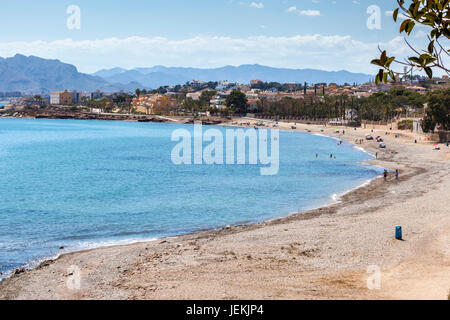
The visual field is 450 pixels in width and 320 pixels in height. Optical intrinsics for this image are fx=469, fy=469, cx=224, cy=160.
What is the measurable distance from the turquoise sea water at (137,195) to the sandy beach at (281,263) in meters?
3.19

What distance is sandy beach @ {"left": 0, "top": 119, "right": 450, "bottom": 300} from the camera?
15.1m

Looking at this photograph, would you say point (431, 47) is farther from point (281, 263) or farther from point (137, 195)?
point (137, 195)

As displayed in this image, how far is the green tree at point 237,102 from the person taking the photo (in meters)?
172

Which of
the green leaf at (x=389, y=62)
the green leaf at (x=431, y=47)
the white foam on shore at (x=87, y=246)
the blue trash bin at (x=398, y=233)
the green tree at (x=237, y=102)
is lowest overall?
the white foam on shore at (x=87, y=246)

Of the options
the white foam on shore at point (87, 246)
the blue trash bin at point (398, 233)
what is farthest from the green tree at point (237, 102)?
the blue trash bin at point (398, 233)

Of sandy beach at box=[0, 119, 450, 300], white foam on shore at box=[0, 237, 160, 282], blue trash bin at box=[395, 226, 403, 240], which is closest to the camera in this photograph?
sandy beach at box=[0, 119, 450, 300]

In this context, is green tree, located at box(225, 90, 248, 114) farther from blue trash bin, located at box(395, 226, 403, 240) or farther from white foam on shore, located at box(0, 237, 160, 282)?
blue trash bin, located at box(395, 226, 403, 240)

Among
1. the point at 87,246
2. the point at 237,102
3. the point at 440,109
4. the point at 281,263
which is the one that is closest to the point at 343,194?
the point at 281,263

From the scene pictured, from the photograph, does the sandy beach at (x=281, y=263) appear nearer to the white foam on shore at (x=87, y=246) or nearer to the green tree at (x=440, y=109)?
the white foam on shore at (x=87, y=246)

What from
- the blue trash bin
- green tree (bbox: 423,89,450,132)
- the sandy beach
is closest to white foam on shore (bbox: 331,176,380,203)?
the sandy beach

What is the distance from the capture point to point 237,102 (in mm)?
172000

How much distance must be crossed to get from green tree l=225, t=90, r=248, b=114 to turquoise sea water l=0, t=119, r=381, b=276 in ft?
318

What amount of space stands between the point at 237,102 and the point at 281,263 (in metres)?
156
